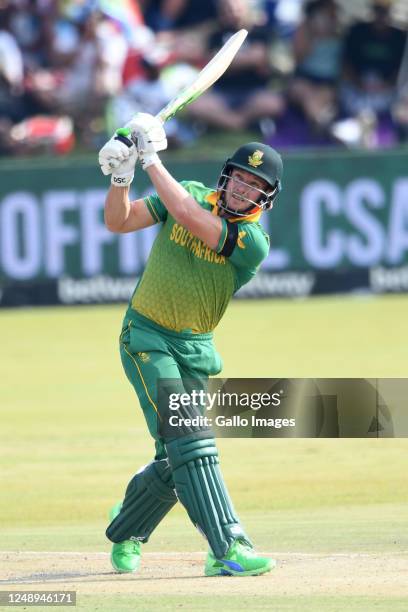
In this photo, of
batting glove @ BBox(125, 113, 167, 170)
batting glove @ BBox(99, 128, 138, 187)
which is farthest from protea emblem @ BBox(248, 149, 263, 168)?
batting glove @ BBox(99, 128, 138, 187)

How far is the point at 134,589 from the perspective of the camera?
5980 mm

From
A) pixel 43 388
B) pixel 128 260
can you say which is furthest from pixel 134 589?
pixel 128 260

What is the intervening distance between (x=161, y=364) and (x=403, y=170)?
1079 centimetres

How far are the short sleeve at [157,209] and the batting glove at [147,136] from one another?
0.35 meters

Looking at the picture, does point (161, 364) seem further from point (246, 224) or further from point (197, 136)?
point (197, 136)

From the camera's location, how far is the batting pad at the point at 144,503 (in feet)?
21.1

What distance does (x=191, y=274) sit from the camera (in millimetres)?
6297

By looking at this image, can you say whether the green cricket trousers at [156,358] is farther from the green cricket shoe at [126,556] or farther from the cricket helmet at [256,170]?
the cricket helmet at [256,170]

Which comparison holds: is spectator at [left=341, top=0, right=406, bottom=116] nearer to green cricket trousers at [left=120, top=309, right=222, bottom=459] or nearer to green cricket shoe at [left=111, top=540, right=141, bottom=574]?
green cricket trousers at [left=120, top=309, right=222, bottom=459]

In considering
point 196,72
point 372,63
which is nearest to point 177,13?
point 196,72

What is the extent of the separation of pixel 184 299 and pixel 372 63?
12.6m

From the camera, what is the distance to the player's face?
627 cm

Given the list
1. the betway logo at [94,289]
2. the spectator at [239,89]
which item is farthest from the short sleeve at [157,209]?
the spectator at [239,89]

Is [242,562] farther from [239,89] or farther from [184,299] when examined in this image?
[239,89]
